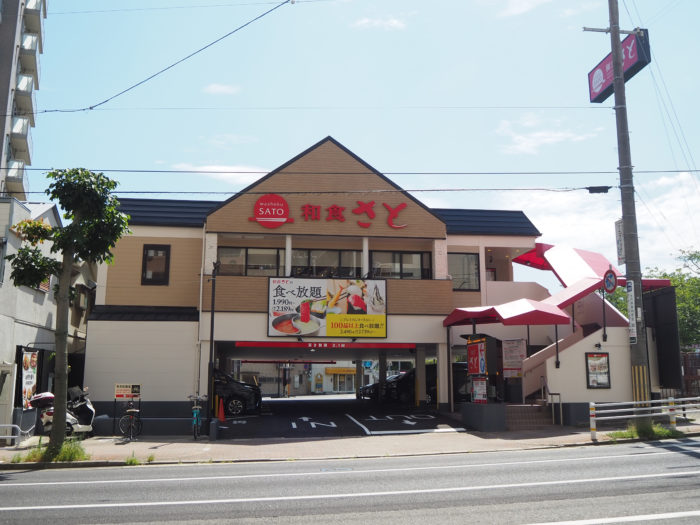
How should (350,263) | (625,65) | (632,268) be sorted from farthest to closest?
(350,263) < (625,65) < (632,268)

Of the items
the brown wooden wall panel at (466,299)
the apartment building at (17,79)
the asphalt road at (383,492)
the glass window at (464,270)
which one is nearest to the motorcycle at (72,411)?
the asphalt road at (383,492)

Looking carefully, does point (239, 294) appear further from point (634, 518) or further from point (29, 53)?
point (29, 53)

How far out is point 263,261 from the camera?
90.3 feet

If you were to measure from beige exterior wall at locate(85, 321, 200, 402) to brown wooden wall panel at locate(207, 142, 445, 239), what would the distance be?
16.1 ft

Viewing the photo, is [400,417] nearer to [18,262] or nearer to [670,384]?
[670,384]

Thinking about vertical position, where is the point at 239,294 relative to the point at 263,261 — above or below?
below

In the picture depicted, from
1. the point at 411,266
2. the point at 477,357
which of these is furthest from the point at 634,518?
the point at 411,266

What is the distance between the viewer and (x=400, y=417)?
23.9m

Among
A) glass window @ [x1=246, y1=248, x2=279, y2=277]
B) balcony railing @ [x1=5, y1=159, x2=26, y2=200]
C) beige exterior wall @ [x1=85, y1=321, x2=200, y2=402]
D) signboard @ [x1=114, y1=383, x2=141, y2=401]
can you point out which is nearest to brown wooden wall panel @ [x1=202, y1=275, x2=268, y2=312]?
beige exterior wall @ [x1=85, y1=321, x2=200, y2=402]

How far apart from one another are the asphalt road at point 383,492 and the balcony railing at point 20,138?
3382 centimetres

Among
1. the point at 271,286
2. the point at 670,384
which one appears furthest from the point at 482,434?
the point at 271,286

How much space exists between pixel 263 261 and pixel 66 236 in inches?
485

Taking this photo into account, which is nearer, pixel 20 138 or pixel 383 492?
pixel 383 492

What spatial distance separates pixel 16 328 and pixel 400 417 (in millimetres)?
13850
